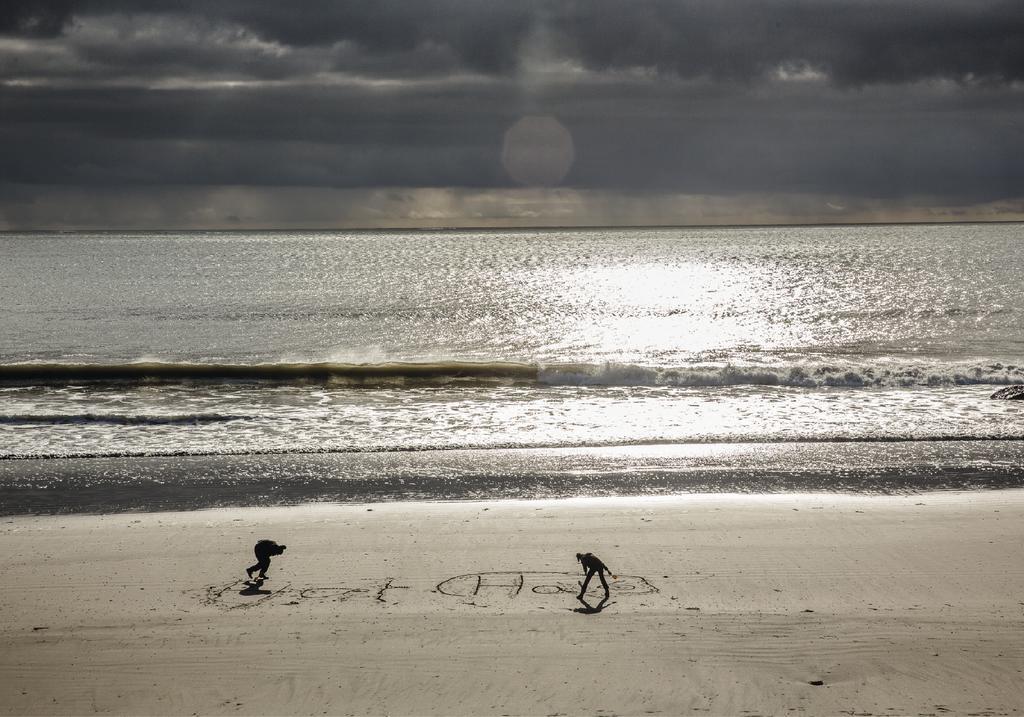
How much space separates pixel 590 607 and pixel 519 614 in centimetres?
62

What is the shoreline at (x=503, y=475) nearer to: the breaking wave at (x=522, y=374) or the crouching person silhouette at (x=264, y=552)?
the crouching person silhouette at (x=264, y=552)

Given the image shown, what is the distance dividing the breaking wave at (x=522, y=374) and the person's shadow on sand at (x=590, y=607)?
54.4 feet

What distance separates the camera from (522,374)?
2709cm

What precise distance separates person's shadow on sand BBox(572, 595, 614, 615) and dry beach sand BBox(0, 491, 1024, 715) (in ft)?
0.31

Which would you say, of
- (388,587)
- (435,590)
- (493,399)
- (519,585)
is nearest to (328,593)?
(388,587)

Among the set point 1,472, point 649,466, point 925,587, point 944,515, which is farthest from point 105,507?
point 944,515

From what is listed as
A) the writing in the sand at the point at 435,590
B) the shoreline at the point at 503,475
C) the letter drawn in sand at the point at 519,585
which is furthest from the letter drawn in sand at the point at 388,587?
the shoreline at the point at 503,475

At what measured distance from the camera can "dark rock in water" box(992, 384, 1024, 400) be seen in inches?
789

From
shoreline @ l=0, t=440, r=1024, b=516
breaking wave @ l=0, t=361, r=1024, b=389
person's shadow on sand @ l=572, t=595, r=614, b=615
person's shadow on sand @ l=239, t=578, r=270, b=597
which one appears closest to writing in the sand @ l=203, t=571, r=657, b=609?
person's shadow on sand @ l=239, t=578, r=270, b=597

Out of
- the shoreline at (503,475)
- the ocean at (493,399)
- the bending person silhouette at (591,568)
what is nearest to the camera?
the bending person silhouette at (591,568)

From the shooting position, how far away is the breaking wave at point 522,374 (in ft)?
79.6

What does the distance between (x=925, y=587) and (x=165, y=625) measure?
22.4 feet

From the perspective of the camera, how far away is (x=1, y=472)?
45.1ft

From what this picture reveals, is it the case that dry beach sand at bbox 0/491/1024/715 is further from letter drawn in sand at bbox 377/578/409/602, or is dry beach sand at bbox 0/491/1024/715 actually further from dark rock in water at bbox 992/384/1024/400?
dark rock in water at bbox 992/384/1024/400
